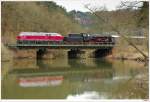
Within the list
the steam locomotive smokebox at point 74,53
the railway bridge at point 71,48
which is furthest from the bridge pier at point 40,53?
the steam locomotive smokebox at point 74,53

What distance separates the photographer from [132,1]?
21.4 feet

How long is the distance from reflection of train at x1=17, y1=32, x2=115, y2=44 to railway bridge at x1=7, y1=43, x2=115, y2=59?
36 centimetres

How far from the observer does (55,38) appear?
90.9 feet

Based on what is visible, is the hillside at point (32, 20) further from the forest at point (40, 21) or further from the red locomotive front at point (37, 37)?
the red locomotive front at point (37, 37)

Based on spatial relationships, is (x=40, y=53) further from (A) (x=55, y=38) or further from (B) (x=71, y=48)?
(B) (x=71, y=48)

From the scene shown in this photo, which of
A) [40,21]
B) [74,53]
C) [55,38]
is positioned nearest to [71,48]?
[74,53]

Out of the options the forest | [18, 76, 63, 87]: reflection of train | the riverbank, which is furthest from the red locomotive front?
[18, 76, 63, 87]: reflection of train

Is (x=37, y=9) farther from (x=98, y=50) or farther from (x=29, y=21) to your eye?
(x=98, y=50)

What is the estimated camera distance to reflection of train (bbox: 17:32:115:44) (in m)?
27.0

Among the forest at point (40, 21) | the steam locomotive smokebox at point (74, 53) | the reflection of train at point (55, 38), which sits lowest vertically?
the steam locomotive smokebox at point (74, 53)

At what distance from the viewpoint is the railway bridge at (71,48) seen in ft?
86.8

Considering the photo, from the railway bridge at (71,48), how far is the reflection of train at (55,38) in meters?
0.36

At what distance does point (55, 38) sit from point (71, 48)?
133 centimetres

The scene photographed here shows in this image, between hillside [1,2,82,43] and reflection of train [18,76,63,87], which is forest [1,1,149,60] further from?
reflection of train [18,76,63,87]
